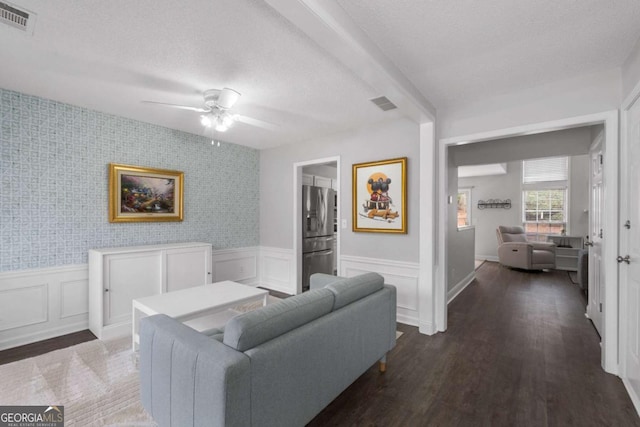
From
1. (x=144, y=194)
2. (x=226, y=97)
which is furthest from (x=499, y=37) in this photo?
(x=144, y=194)

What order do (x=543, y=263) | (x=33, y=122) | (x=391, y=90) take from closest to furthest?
(x=391, y=90)
(x=33, y=122)
(x=543, y=263)

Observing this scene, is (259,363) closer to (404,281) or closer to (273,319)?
(273,319)

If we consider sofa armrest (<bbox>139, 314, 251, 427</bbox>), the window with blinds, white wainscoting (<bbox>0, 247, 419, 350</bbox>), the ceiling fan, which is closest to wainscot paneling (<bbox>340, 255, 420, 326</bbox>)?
white wainscoting (<bbox>0, 247, 419, 350</bbox>)

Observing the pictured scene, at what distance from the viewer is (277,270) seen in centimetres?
482

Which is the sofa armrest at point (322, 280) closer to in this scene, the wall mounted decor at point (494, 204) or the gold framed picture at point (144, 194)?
the gold framed picture at point (144, 194)

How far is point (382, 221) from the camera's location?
11.6ft

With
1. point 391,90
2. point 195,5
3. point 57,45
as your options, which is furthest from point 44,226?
point 391,90

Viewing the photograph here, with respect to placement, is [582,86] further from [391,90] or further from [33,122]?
[33,122]

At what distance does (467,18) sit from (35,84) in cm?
353

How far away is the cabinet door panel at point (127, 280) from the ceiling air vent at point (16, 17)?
2013mm

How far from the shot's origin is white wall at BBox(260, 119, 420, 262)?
335 centimetres

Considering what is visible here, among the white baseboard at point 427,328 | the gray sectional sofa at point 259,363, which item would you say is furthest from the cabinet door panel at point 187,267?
the white baseboard at point 427,328

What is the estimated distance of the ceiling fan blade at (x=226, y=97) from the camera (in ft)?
8.68

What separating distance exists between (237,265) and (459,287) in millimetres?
3615
